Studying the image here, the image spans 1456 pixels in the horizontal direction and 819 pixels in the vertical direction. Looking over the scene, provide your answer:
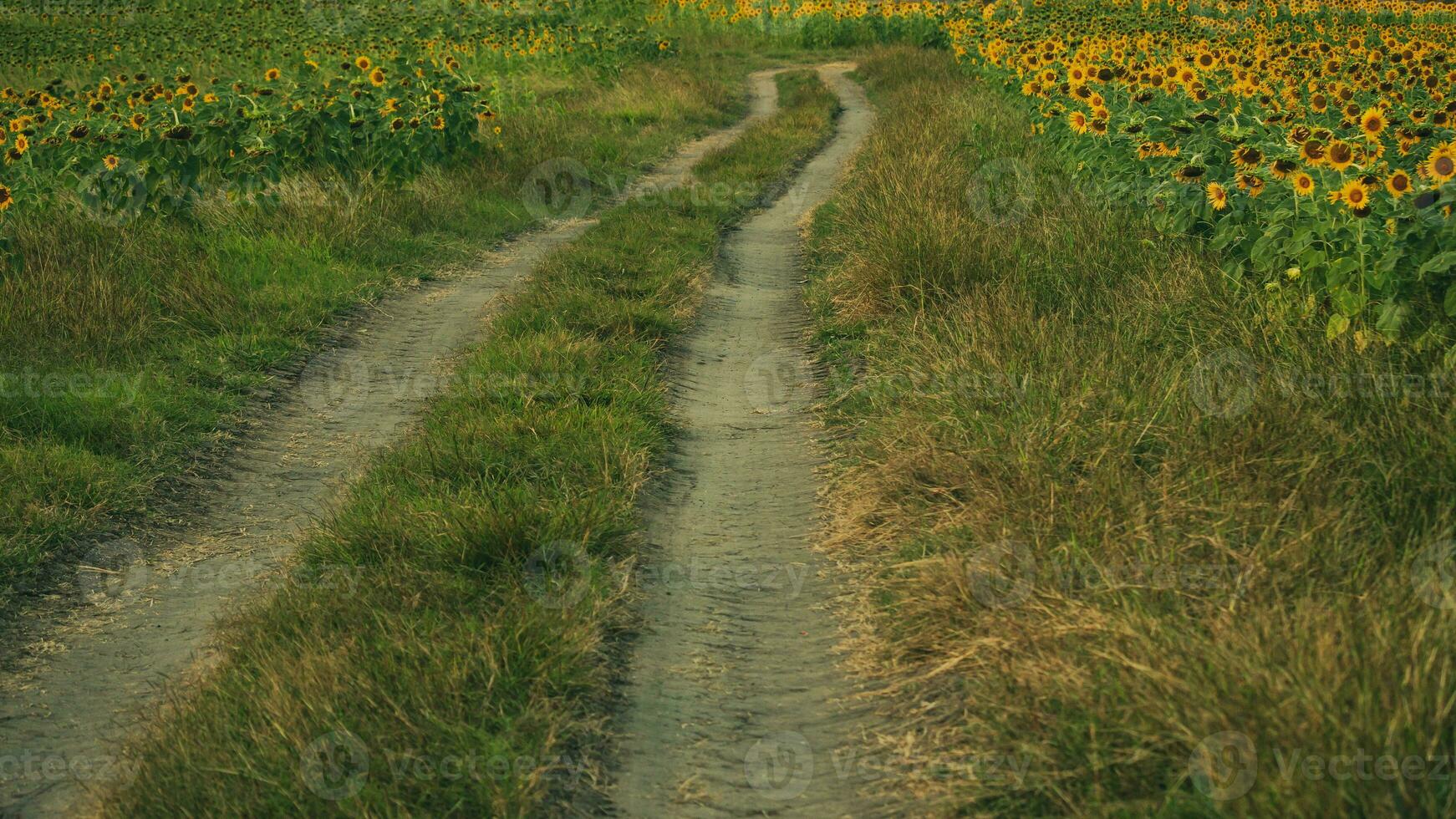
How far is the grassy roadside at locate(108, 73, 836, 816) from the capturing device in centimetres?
326

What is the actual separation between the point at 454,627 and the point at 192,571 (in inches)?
58.7

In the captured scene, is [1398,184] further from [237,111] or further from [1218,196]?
[237,111]

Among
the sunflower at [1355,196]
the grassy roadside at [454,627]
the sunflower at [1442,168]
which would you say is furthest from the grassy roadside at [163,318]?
the sunflower at [1442,168]

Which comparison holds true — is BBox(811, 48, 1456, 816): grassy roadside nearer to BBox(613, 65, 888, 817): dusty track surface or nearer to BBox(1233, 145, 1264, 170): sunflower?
BBox(613, 65, 888, 817): dusty track surface

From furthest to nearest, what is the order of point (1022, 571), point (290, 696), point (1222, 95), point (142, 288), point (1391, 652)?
1. point (1222, 95)
2. point (142, 288)
3. point (1022, 571)
4. point (290, 696)
5. point (1391, 652)

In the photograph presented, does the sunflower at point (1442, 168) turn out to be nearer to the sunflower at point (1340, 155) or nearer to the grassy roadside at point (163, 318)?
the sunflower at point (1340, 155)

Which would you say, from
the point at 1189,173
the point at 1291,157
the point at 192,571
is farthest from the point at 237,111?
the point at 1291,157

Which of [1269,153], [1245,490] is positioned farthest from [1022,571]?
[1269,153]

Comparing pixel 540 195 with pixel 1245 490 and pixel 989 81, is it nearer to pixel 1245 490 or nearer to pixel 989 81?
pixel 989 81

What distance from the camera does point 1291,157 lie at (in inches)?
226

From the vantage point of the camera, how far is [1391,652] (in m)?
3.00

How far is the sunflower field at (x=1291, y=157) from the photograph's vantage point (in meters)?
4.92

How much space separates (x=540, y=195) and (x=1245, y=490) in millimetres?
8630

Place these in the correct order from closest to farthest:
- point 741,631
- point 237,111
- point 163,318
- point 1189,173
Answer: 1. point 741,631
2. point 1189,173
3. point 163,318
4. point 237,111
